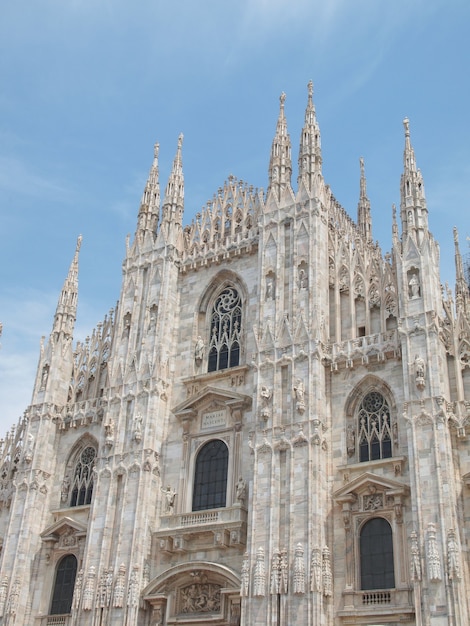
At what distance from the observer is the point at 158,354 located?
3041 centimetres

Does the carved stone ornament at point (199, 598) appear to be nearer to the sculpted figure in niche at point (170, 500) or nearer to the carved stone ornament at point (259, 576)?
the carved stone ornament at point (259, 576)

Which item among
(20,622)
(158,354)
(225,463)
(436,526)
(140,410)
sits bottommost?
(20,622)

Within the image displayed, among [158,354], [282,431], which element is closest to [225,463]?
[282,431]

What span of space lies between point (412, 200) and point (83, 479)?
1615 cm

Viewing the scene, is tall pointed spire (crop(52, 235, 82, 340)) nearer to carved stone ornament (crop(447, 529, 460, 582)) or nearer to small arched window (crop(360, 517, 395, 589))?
small arched window (crop(360, 517, 395, 589))

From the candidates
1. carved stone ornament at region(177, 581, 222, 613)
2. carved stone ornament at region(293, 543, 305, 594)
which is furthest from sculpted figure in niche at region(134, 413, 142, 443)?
carved stone ornament at region(293, 543, 305, 594)

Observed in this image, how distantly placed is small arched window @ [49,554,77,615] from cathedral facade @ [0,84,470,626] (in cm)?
7

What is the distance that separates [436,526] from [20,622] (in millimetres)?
15646

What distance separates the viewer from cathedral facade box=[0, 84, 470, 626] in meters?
23.0

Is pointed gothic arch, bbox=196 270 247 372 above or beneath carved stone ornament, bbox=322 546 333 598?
above

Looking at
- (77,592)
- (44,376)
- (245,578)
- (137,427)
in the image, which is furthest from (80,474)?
(245,578)

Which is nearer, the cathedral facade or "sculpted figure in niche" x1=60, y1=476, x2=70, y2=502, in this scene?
the cathedral facade

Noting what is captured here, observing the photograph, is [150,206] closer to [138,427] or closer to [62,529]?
[138,427]

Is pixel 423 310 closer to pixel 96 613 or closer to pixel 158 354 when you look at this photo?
pixel 158 354
